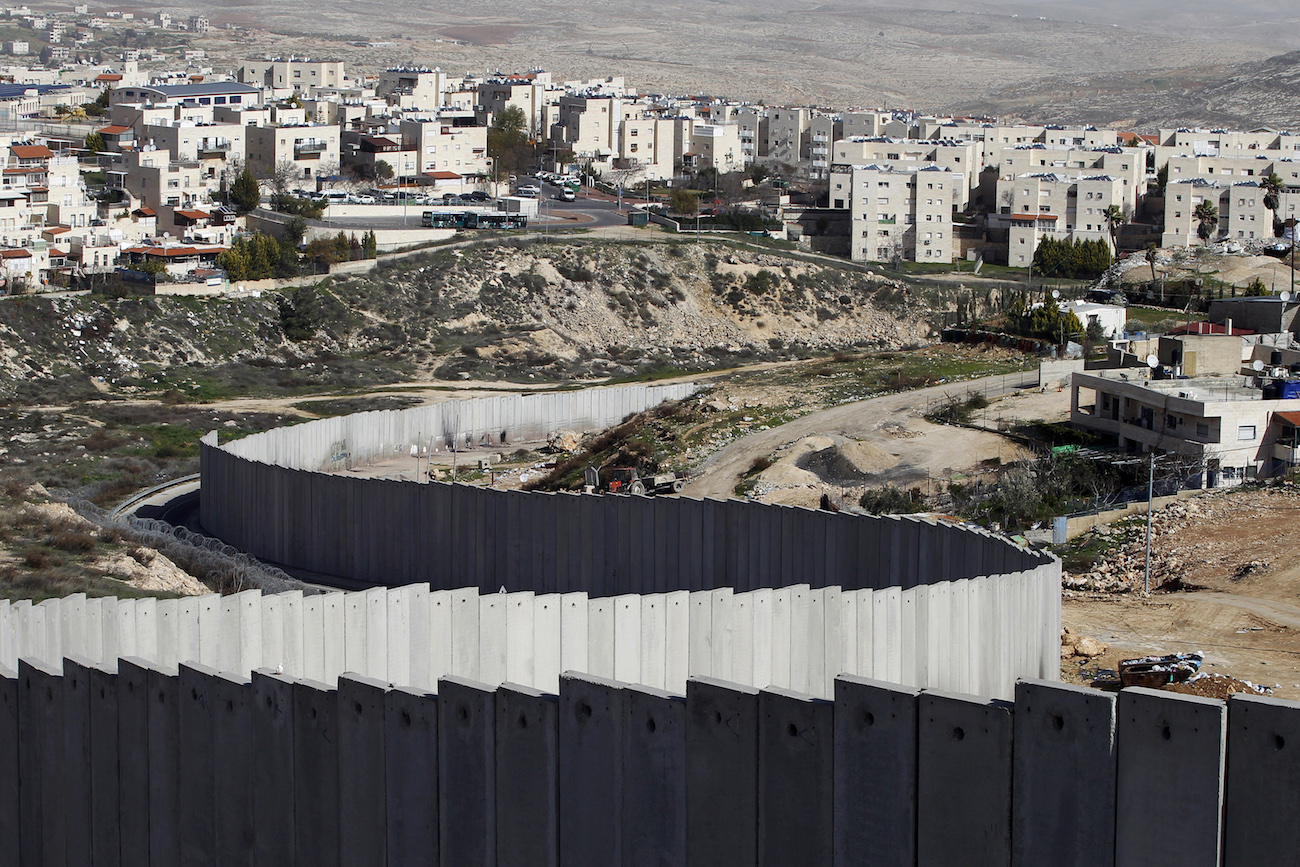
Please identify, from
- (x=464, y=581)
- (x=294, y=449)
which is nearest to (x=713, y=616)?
(x=464, y=581)

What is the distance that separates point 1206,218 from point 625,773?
92.2 m

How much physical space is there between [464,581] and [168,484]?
19.5 meters

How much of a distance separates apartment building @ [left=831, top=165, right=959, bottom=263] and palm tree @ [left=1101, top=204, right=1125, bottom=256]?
29.4 ft

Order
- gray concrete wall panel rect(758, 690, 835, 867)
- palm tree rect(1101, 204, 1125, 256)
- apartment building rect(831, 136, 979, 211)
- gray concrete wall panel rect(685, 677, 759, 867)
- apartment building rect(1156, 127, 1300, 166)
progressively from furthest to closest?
1. apartment building rect(1156, 127, 1300, 166)
2. apartment building rect(831, 136, 979, 211)
3. palm tree rect(1101, 204, 1125, 256)
4. gray concrete wall panel rect(685, 677, 759, 867)
5. gray concrete wall panel rect(758, 690, 835, 867)

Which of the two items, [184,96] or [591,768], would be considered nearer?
[591,768]

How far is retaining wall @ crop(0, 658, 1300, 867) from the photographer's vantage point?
1176 centimetres

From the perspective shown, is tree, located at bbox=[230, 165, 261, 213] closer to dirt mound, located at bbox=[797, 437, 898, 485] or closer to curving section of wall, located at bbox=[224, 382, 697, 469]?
curving section of wall, located at bbox=[224, 382, 697, 469]

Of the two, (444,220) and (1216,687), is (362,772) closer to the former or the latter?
(1216,687)

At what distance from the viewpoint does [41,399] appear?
65.9 metres

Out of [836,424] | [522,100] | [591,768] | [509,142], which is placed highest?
[522,100]

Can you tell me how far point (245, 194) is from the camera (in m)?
95.9

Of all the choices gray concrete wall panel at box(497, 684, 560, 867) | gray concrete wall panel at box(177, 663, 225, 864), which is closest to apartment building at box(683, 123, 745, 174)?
gray concrete wall panel at box(177, 663, 225, 864)

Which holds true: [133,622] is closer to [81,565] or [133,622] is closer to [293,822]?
[293,822]

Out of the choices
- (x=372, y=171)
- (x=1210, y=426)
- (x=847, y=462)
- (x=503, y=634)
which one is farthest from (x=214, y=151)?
(x=503, y=634)
